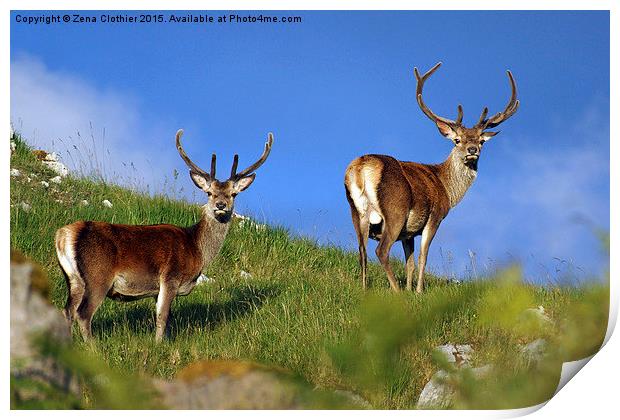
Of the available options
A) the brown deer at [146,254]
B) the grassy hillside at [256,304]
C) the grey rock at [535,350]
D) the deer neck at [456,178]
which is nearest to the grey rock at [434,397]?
the grassy hillside at [256,304]

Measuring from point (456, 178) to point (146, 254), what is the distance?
2.64 m

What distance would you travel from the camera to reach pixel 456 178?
593 cm

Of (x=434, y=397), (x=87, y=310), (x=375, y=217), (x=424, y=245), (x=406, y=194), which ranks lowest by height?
(x=434, y=397)

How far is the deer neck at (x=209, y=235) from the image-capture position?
4566 millimetres

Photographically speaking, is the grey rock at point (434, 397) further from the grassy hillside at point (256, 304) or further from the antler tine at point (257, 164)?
the antler tine at point (257, 164)

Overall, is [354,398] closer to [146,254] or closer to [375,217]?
[146,254]

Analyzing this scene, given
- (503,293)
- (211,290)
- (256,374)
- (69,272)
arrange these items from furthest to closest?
(211,290), (69,272), (256,374), (503,293)

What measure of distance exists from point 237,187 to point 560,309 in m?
1.80

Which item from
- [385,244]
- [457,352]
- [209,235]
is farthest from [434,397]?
[385,244]

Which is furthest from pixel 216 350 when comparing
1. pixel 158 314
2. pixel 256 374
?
pixel 256 374

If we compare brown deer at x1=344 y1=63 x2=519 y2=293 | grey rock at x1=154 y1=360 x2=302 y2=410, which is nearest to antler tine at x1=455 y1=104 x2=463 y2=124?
brown deer at x1=344 y1=63 x2=519 y2=293

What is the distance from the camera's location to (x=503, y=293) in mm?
1513

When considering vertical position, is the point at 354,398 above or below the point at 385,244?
above
